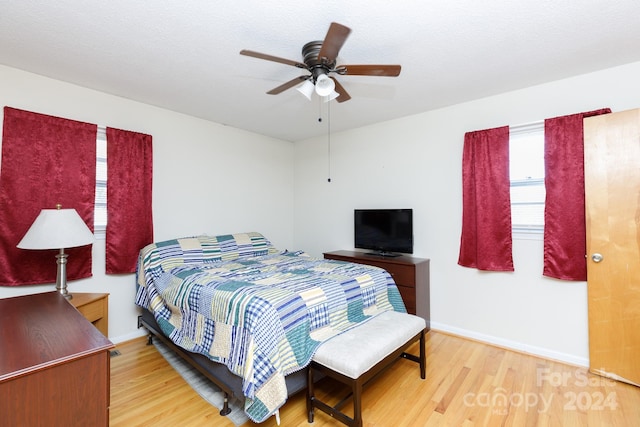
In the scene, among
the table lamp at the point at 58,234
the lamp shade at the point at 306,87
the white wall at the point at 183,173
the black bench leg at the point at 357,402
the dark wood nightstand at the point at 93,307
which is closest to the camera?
the black bench leg at the point at 357,402

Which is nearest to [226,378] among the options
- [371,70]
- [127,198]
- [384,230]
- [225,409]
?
[225,409]

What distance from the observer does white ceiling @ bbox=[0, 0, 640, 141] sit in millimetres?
1709

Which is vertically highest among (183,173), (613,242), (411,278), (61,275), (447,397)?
(183,173)

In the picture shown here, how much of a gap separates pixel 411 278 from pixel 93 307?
2857mm

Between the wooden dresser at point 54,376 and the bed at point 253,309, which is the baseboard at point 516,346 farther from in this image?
the wooden dresser at point 54,376

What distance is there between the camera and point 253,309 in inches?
70.5

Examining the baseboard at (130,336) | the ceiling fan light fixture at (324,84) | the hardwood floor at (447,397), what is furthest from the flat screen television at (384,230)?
the baseboard at (130,336)

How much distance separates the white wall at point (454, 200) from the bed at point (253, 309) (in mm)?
1010

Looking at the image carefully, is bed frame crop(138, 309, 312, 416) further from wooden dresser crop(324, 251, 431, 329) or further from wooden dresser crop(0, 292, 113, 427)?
wooden dresser crop(324, 251, 431, 329)

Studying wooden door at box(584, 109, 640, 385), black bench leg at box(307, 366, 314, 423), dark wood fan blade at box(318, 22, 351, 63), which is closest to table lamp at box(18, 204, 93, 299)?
black bench leg at box(307, 366, 314, 423)

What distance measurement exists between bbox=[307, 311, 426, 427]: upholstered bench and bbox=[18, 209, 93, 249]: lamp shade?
2028 mm

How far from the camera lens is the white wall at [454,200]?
2549 mm

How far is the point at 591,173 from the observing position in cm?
238

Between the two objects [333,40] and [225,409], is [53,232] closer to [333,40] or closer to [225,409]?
[225,409]
